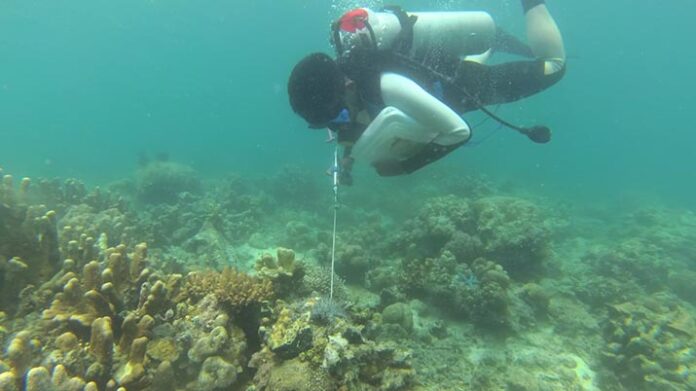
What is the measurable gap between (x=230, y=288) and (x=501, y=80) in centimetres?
502

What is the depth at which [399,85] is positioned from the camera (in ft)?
14.0

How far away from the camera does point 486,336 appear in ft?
20.9

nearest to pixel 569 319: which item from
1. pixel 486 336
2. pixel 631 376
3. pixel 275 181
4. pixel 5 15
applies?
pixel 631 376

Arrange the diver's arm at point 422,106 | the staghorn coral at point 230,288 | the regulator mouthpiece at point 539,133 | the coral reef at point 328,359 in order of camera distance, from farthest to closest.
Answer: the regulator mouthpiece at point 539,133, the diver's arm at point 422,106, the staghorn coral at point 230,288, the coral reef at point 328,359

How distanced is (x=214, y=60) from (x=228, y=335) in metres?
170

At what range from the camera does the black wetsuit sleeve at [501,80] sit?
579cm

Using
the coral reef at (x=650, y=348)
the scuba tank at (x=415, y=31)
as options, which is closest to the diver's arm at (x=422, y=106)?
the scuba tank at (x=415, y=31)

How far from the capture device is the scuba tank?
4680 mm

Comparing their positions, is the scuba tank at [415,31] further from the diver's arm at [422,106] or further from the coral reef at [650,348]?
the coral reef at [650,348]

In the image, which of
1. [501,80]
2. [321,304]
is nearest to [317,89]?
[321,304]

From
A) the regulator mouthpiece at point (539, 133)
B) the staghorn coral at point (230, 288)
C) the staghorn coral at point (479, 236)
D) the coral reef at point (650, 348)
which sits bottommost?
the coral reef at point (650, 348)

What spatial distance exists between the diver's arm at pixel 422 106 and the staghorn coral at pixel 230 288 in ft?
8.18

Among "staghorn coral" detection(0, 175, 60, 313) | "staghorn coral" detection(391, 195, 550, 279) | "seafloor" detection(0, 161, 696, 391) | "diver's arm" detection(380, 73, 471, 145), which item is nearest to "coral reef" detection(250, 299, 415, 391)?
"seafloor" detection(0, 161, 696, 391)

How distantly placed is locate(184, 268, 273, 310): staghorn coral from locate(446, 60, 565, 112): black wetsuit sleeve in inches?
141
